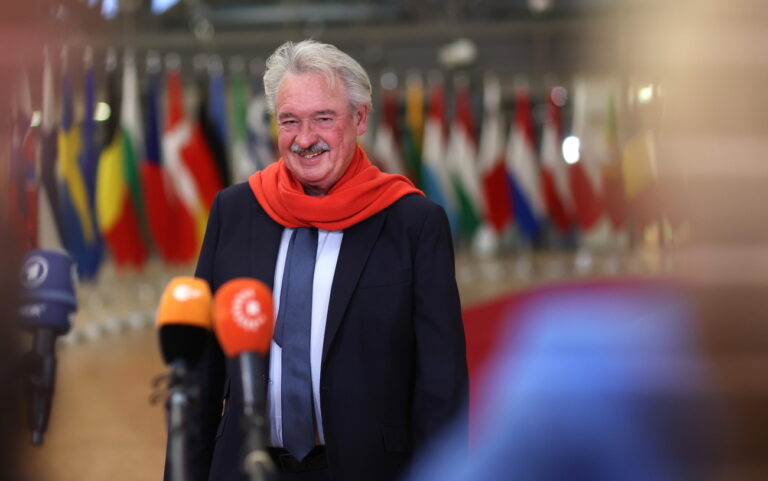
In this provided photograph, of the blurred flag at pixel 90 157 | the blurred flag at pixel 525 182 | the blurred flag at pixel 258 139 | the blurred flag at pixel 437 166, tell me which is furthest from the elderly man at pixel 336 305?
the blurred flag at pixel 525 182

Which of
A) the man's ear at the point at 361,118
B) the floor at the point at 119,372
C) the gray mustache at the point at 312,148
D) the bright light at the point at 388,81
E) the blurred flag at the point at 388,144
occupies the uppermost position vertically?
the bright light at the point at 388,81

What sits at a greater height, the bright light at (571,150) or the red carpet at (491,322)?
the bright light at (571,150)

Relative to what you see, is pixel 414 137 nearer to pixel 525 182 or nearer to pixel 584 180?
pixel 525 182

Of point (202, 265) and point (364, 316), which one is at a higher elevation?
point (202, 265)

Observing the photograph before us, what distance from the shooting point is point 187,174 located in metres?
9.22

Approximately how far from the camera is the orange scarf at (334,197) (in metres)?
1.62

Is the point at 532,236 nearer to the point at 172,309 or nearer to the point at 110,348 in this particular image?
the point at 110,348

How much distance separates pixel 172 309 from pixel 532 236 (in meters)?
11.0

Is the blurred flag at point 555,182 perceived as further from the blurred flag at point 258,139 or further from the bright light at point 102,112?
the bright light at point 102,112

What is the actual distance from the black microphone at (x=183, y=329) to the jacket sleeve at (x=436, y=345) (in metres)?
0.55

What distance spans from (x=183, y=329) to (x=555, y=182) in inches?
433

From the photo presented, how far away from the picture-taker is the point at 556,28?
1574 cm

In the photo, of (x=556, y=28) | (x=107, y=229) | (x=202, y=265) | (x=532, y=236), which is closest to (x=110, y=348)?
(x=107, y=229)

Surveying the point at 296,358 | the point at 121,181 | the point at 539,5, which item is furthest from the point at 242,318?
the point at 539,5
